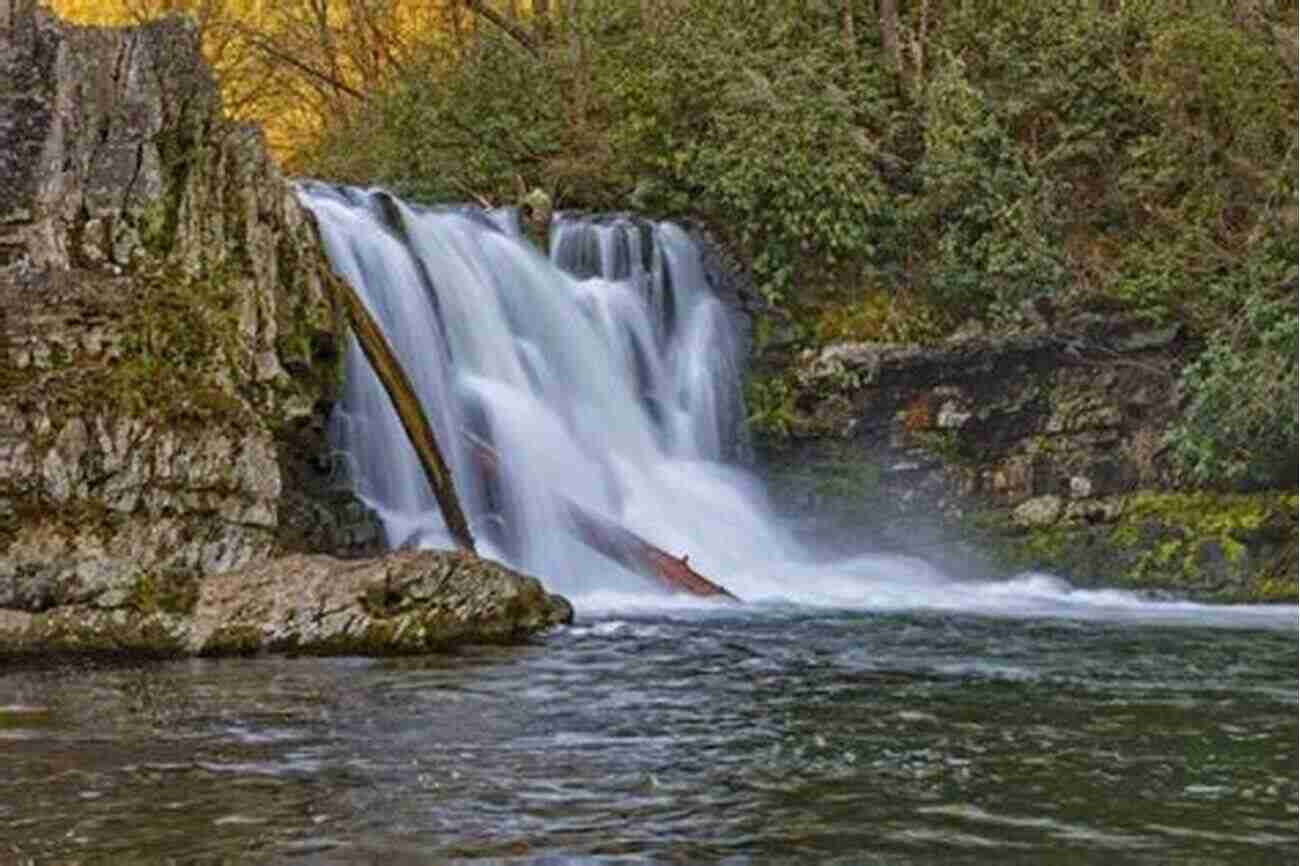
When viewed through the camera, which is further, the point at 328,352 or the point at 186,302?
the point at 328,352

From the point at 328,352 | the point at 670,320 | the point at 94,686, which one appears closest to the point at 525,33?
the point at 670,320

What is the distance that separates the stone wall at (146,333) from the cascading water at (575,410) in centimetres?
110

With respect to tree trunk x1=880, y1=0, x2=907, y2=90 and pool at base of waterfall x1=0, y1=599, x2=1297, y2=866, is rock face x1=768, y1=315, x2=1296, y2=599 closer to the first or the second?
tree trunk x1=880, y1=0, x2=907, y2=90

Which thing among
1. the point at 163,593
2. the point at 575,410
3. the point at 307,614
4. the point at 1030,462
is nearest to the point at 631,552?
the point at 575,410

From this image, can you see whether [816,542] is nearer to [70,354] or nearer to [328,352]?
[328,352]

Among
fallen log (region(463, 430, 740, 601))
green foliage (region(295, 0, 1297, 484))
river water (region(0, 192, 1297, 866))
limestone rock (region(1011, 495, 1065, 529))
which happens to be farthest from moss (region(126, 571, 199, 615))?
limestone rock (region(1011, 495, 1065, 529))

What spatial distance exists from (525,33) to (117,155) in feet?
42.2

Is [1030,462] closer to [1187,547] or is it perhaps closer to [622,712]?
[1187,547]

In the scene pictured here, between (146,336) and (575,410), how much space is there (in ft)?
18.3

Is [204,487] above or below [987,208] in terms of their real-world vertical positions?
below

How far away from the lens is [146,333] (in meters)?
11.2

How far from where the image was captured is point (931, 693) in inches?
317

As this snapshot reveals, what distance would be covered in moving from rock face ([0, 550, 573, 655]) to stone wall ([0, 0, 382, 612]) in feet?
1.19

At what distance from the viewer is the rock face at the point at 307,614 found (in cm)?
969
